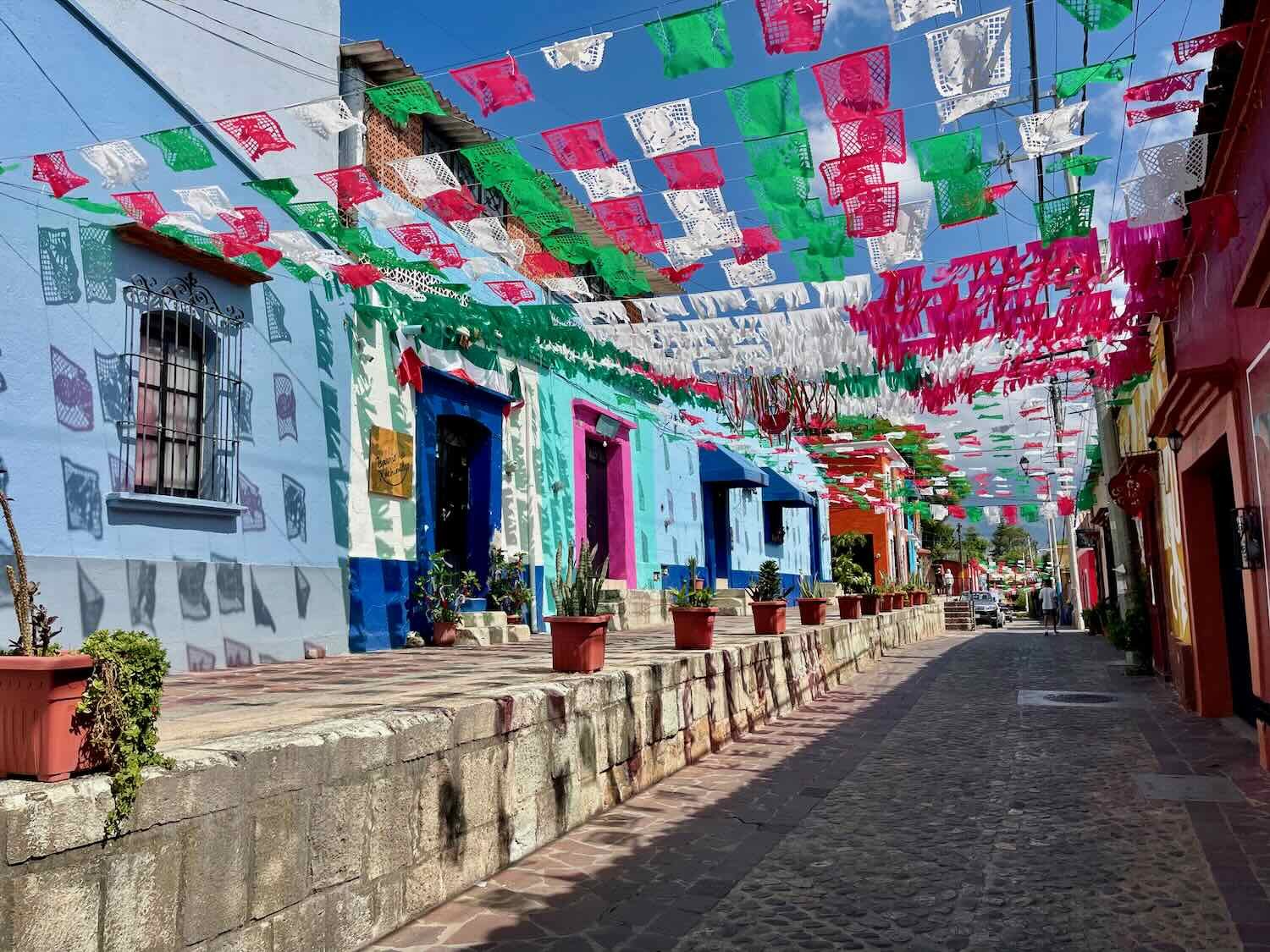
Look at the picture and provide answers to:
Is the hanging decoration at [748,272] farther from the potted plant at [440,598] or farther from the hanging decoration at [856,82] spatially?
the potted plant at [440,598]

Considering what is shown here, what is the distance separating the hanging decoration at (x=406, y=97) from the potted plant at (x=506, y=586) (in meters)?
6.45

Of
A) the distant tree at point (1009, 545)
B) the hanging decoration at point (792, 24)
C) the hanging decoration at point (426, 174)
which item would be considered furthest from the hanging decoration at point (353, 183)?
→ the distant tree at point (1009, 545)

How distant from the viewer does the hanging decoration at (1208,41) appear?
14.5 feet

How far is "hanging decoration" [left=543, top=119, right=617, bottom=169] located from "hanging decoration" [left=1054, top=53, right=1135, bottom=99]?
2.56m

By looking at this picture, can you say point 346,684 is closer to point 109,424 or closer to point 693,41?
point 109,424

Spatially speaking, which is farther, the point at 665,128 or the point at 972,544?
the point at 972,544

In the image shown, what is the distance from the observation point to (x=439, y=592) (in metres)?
9.90

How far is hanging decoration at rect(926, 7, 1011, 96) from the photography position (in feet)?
15.1

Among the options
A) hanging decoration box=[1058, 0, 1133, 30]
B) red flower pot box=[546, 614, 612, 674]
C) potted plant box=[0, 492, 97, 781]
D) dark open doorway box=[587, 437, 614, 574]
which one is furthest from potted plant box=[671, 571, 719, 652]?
dark open doorway box=[587, 437, 614, 574]

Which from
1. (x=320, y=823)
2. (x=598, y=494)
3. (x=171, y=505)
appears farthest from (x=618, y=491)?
(x=320, y=823)

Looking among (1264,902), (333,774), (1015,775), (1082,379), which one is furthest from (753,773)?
(1082,379)

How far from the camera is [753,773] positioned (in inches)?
254

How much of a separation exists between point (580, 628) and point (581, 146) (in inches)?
118

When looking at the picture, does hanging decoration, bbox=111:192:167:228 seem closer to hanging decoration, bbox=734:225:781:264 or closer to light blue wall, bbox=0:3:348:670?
light blue wall, bbox=0:3:348:670
